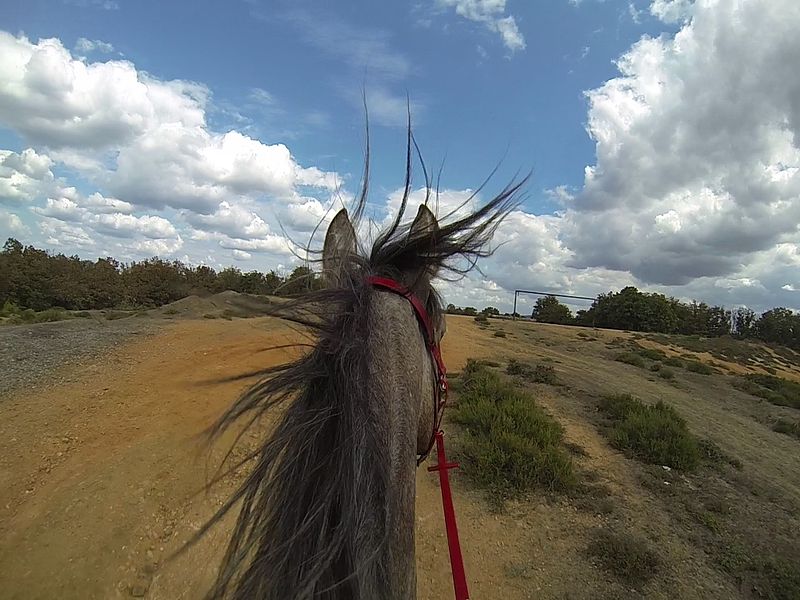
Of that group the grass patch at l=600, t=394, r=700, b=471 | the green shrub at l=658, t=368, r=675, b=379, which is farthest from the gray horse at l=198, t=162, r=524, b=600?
the green shrub at l=658, t=368, r=675, b=379

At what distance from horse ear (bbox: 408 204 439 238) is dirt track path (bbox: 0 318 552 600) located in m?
1.74

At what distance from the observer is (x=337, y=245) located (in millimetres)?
1983

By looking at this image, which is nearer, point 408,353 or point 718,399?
point 408,353

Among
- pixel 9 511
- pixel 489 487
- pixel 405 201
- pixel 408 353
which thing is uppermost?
pixel 405 201

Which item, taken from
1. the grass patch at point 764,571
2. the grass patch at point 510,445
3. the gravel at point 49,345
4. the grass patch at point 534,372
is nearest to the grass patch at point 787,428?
the grass patch at point 534,372

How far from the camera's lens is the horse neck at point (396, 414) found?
1448 mm

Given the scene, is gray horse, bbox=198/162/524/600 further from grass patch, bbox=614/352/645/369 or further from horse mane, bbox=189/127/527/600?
grass patch, bbox=614/352/645/369

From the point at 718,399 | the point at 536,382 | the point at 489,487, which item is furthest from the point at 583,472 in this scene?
the point at 718,399

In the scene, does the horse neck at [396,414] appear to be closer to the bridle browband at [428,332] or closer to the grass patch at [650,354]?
the bridle browband at [428,332]

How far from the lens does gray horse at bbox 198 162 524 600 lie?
4.44ft

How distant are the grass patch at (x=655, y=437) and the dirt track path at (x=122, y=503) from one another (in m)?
3.35

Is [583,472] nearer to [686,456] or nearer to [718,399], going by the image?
[686,456]

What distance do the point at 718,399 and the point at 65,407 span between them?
16.5 meters

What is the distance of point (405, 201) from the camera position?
196 centimetres
